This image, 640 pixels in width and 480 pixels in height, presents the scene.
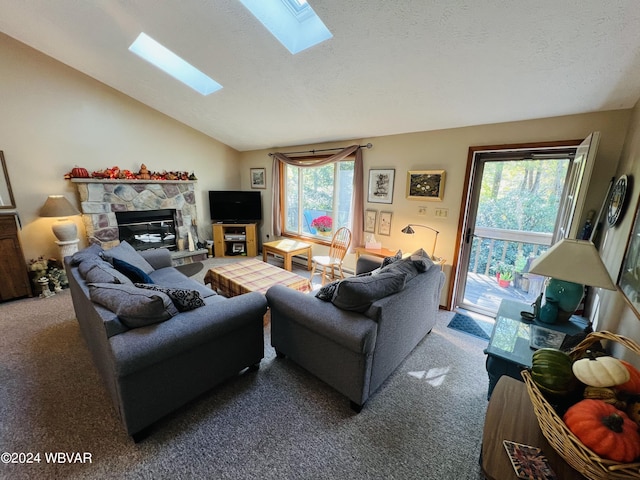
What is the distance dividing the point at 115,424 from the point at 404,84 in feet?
10.6

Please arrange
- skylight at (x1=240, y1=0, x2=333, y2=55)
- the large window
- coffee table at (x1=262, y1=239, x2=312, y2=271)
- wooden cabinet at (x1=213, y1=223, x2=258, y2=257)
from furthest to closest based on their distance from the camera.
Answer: wooden cabinet at (x1=213, y1=223, x2=258, y2=257), the large window, coffee table at (x1=262, y1=239, x2=312, y2=271), skylight at (x1=240, y1=0, x2=333, y2=55)

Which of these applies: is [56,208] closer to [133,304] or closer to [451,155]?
[133,304]

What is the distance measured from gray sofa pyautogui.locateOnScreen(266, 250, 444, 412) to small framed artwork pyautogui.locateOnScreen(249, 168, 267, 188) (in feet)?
11.9

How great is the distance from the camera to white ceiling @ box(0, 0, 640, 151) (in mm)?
1487

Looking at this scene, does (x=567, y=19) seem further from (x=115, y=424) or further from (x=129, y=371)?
(x=115, y=424)

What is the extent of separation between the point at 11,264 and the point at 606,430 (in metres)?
4.86

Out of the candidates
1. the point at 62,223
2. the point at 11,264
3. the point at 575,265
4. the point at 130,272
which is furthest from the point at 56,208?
the point at 575,265

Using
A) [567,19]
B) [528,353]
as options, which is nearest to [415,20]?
[567,19]

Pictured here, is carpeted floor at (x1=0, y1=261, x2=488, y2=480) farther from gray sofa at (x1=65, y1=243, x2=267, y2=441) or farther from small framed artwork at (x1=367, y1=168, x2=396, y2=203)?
small framed artwork at (x1=367, y1=168, x2=396, y2=203)

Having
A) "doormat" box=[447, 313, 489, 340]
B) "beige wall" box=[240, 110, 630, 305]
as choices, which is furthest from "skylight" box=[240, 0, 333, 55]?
"doormat" box=[447, 313, 489, 340]

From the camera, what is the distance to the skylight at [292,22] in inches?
77.5

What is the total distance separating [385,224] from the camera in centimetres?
354

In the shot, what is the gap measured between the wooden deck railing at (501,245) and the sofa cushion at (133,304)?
315 centimetres

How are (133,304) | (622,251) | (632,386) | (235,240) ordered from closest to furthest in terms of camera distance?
1. (632,386)
2. (133,304)
3. (622,251)
4. (235,240)
